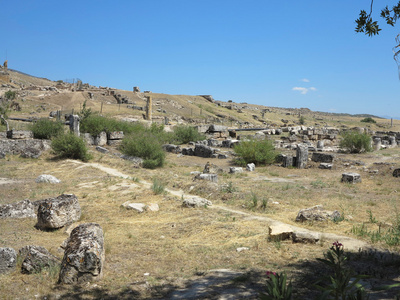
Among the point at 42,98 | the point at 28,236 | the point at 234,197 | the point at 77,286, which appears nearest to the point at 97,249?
the point at 77,286

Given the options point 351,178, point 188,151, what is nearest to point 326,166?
point 351,178

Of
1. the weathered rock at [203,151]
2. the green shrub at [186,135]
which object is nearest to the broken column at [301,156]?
the weathered rock at [203,151]

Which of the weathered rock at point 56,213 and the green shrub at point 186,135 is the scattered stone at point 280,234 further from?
the green shrub at point 186,135

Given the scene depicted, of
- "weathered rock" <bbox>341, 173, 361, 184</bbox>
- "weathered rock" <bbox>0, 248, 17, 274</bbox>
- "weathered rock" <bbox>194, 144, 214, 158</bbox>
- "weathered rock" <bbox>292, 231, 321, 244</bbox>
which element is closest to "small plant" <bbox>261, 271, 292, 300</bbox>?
"weathered rock" <bbox>292, 231, 321, 244</bbox>

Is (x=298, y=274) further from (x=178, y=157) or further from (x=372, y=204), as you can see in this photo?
(x=178, y=157)

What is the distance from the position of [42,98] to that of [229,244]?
47.1 meters

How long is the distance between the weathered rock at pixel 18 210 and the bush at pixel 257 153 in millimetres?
11992

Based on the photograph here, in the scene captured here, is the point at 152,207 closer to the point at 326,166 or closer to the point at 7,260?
the point at 7,260

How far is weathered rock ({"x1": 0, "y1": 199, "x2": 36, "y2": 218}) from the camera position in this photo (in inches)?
340

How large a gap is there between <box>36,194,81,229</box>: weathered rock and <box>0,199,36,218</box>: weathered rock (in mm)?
854

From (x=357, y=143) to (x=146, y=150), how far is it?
558 inches

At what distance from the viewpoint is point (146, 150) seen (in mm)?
17812

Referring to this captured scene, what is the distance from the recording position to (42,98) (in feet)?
155

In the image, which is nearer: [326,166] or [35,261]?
[35,261]
